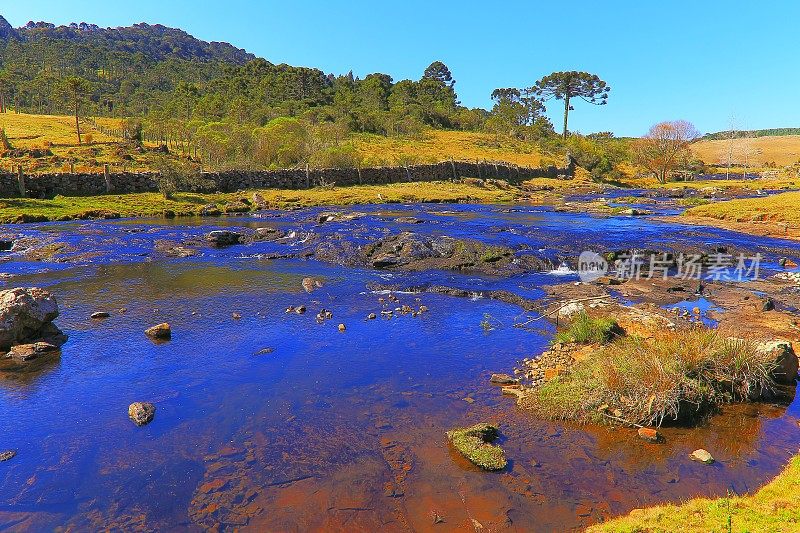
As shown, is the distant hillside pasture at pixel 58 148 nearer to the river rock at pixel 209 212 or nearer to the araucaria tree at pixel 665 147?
the river rock at pixel 209 212

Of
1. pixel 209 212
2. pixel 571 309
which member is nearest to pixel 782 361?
pixel 571 309

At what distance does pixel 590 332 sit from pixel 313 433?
751 centimetres

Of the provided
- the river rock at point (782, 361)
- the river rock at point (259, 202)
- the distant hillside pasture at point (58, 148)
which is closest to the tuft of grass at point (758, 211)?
the river rock at point (782, 361)

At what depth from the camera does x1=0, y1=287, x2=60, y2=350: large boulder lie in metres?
12.5

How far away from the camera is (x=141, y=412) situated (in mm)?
9398

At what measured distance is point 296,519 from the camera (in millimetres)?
6738

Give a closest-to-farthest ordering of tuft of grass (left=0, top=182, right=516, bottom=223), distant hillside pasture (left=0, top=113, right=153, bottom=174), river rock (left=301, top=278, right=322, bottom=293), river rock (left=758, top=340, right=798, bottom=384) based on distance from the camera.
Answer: river rock (left=758, top=340, right=798, bottom=384), river rock (left=301, top=278, right=322, bottom=293), tuft of grass (left=0, top=182, right=516, bottom=223), distant hillside pasture (left=0, top=113, right=153, bottom=174)

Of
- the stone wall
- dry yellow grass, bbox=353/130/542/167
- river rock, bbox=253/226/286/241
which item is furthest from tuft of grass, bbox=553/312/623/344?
dry yellow grass, bbox=353/130/542/167

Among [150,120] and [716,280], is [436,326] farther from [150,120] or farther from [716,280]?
[150,120]

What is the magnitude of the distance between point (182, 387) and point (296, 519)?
517cm

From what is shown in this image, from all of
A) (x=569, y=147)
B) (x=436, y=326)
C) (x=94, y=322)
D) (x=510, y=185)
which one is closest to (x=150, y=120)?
(x=510, y=185)

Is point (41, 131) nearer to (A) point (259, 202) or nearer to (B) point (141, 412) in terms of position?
(A) point (259, 202)

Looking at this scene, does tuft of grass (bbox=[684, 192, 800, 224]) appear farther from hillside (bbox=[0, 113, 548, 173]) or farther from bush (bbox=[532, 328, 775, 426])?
hillside (bbox=[0, 113, 548, 173])

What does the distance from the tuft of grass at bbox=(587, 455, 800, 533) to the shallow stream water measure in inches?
16.9
